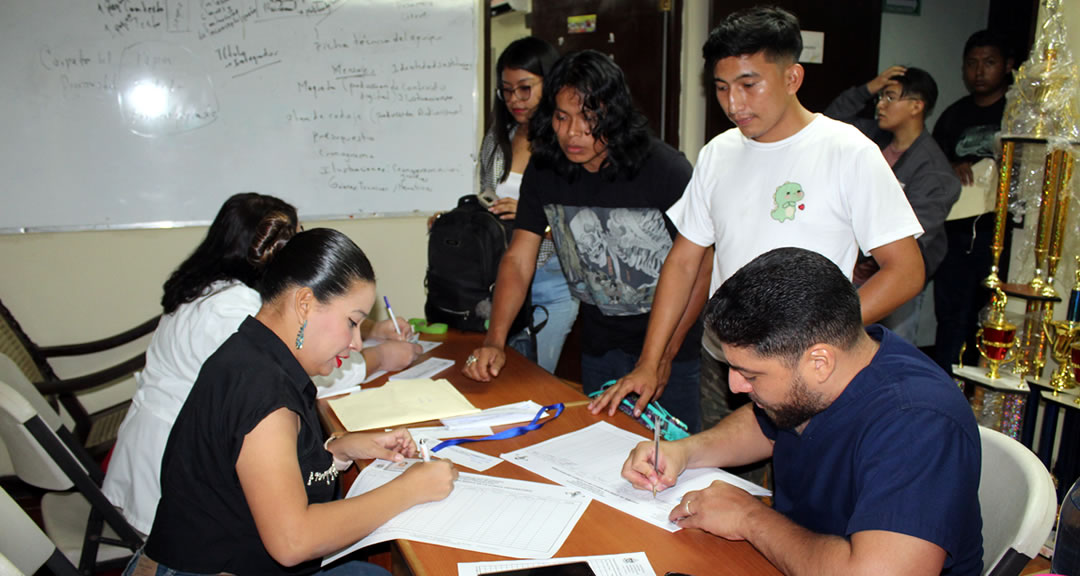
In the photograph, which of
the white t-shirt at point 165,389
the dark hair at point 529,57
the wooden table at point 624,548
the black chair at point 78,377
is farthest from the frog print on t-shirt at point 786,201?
the black chair at point 78,377

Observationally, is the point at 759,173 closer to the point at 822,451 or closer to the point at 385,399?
the point at 822,451

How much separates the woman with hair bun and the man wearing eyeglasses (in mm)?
2151

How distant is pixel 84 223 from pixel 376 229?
123cm

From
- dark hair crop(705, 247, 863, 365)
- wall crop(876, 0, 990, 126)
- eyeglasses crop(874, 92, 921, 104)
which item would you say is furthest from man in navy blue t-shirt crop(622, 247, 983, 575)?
wall crop(876, 0, 990, 126)

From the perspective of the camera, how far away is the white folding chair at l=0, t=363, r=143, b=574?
1.64 m

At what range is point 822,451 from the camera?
1.13 meters

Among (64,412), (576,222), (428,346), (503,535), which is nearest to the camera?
(503,535)

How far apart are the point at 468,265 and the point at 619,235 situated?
0.60 meters

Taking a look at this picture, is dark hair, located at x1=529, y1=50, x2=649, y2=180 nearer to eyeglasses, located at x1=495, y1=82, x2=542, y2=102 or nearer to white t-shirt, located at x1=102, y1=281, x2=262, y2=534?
eyeglasses, located at x1=495, y1=82, x2=542, y2=102

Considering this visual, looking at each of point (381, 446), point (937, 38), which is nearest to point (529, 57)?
point (381, 446)

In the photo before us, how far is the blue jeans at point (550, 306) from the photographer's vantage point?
8.72ft

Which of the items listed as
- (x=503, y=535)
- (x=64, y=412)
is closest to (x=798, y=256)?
(x=503, y=535)

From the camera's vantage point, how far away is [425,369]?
2.12m

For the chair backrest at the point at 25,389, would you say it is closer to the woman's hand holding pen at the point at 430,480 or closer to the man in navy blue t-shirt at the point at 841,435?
the woman's hand holding pen at the point at 430,480
